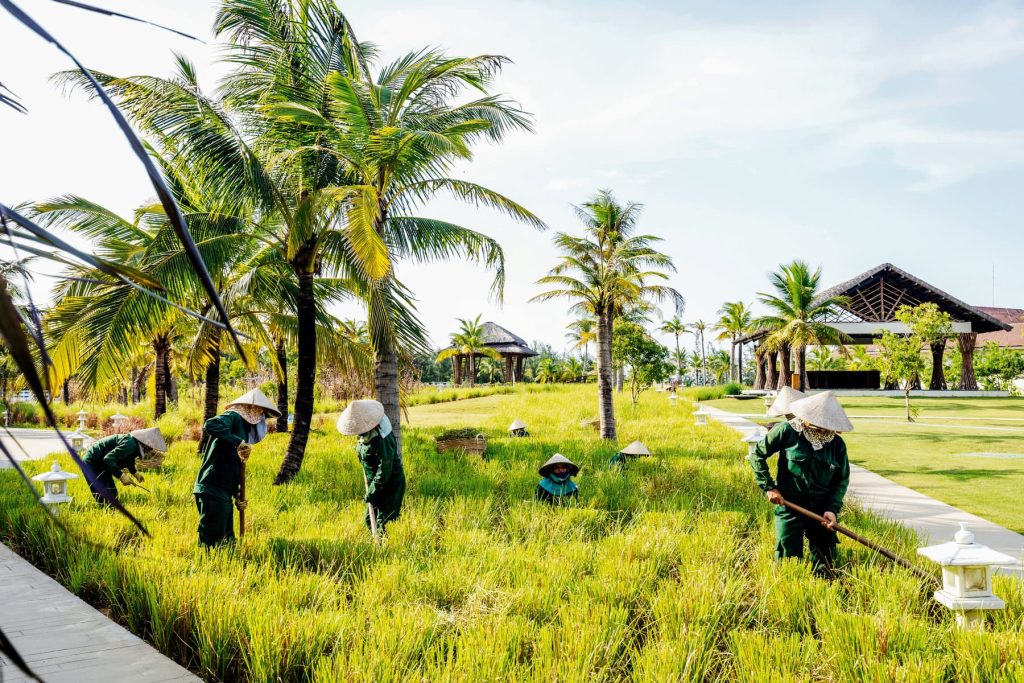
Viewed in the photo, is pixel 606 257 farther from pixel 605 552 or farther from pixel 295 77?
pixel 605 552

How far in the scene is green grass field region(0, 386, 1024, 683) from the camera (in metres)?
3.56

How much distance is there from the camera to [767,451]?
5.31 meters

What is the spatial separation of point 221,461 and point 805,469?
16.4ft

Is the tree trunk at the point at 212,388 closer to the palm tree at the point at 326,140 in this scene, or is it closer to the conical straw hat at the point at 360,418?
the palm tree at the point at 326,140

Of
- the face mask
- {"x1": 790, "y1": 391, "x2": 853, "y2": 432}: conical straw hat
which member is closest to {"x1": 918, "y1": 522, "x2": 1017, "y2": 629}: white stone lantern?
{"x1": 790, "y1": 391, "x2": 853, "y2": 432}: conical straw hat

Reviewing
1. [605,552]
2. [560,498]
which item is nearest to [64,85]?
[560,498]

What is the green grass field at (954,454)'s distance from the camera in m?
8.78

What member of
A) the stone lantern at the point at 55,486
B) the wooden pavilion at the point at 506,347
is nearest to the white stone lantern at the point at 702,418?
the stone lantern at the point at 55,486

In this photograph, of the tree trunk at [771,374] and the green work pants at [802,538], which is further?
the tree trunk at [771,374]

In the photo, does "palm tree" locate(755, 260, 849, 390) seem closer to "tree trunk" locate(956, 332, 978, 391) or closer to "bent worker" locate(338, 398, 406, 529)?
"tree trunk" locate(956, 332, 978, 391)

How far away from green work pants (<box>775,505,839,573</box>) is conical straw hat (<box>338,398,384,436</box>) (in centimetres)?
361

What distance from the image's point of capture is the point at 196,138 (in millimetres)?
9672

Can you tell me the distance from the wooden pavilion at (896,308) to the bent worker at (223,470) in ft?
112

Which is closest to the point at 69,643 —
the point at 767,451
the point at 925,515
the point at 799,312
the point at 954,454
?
the point at 767,451
